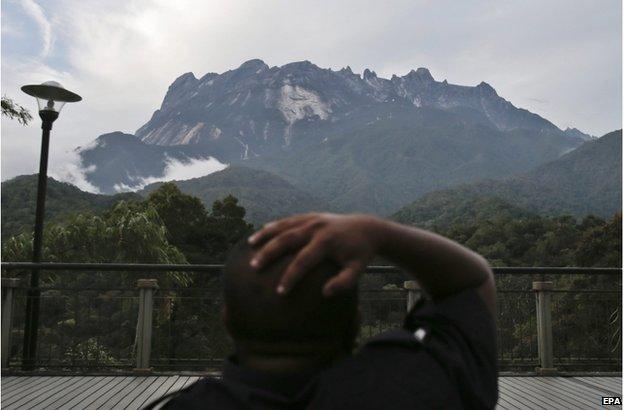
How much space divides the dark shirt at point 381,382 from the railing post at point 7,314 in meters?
6.27

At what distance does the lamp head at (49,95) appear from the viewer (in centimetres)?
682

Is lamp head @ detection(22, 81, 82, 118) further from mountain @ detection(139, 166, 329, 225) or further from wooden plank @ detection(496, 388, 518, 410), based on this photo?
mountain @ detection(139, 166, 329, 225)

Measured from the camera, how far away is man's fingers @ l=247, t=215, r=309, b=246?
2.20 ft

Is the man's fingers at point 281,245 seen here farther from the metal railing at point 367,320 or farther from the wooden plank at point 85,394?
the metal railing at point 367,320

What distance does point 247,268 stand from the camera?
696 millimetres

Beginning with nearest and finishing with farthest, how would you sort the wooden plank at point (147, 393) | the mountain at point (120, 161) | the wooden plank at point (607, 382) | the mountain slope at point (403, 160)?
the wooden plank at point (147, 393) → the wooden plank at point (607, 382) → the mountain slope at point (403, 160) → the mountain at point (120, 161)

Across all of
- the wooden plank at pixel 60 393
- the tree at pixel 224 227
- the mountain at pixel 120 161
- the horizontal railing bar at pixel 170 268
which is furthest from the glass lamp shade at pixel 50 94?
the mountain at pixel 120 161

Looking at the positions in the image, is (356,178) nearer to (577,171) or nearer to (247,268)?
(577,171)

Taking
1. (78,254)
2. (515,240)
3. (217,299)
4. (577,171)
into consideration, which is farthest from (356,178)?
(217,299)

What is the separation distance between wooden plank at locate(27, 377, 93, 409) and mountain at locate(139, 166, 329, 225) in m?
55.9

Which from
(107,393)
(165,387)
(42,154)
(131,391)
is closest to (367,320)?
(165,387)

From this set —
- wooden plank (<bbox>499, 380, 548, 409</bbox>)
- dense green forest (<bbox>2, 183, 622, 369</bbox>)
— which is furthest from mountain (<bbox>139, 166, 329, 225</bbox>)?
wooden plank (<bbox>499, 380, 548, 409</bbox>)

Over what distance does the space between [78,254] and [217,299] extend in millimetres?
18844

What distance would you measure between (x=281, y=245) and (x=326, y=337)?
0.15 metres
